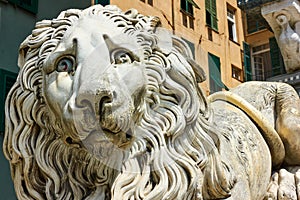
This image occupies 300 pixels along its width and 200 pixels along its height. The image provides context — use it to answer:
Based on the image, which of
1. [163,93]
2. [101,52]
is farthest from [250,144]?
[101,52]

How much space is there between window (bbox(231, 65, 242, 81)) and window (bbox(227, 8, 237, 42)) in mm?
1113

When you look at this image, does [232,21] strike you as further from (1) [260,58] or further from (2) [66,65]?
(2) [66,65]

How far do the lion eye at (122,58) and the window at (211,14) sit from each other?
13.5m

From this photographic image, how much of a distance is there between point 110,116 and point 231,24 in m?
16.1

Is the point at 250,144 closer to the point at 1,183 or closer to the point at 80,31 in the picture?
the point at 80,31

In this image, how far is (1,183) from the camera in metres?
6.94

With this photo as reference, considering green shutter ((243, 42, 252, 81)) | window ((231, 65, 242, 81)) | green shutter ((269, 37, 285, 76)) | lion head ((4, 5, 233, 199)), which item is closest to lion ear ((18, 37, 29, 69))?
lion head ((4, 5, 233, 199))

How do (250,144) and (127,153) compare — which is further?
(250,144)

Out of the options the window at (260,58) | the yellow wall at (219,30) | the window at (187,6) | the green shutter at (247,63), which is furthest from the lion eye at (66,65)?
the window at (260,58)

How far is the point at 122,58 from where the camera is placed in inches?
53.8

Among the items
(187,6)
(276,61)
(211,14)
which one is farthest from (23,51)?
(211,14)

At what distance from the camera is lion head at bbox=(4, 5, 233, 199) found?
4.26 feet

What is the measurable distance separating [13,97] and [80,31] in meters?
0.24

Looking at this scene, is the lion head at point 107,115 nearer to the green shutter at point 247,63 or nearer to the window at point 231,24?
the green shutter at point 247,63
